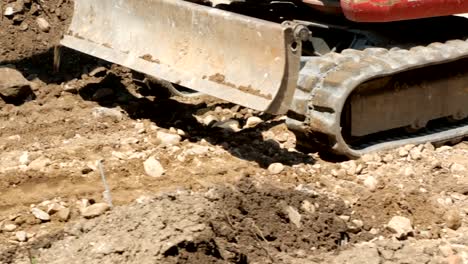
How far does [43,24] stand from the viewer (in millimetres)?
8328

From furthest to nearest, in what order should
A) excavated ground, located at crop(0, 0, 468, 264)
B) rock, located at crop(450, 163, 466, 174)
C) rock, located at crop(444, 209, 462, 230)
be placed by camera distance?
rock, located at crop(450, 163, 466, 174)
rock, located at crop(444, 209, 462, 230)
excavated ground, located at crop(0, 0, 468, 264)

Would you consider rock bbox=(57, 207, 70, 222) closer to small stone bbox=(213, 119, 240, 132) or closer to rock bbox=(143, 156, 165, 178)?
rock bbox=(143, 156, 165, 178)

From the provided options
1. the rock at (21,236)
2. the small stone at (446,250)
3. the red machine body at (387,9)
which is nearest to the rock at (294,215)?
the small stone at (446,250)

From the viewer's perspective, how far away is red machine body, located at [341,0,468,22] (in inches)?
233

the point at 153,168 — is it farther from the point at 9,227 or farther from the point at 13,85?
the point at 13,85

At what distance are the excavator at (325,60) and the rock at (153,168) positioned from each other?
591 millimetres

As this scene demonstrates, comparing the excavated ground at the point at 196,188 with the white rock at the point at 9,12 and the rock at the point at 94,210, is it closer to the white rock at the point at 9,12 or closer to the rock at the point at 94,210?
the rock at the point at 94,210

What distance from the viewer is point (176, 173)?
18.3ft

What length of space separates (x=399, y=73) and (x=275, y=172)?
111 cm

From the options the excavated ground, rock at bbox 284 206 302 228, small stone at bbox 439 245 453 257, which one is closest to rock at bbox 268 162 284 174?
the excavated ground

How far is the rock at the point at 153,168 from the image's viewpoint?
5570 mm

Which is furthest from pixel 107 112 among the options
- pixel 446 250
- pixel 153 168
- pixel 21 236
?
pixel 446 250

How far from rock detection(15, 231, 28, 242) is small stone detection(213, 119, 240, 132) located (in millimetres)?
2082

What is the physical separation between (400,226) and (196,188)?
3.59 ft
